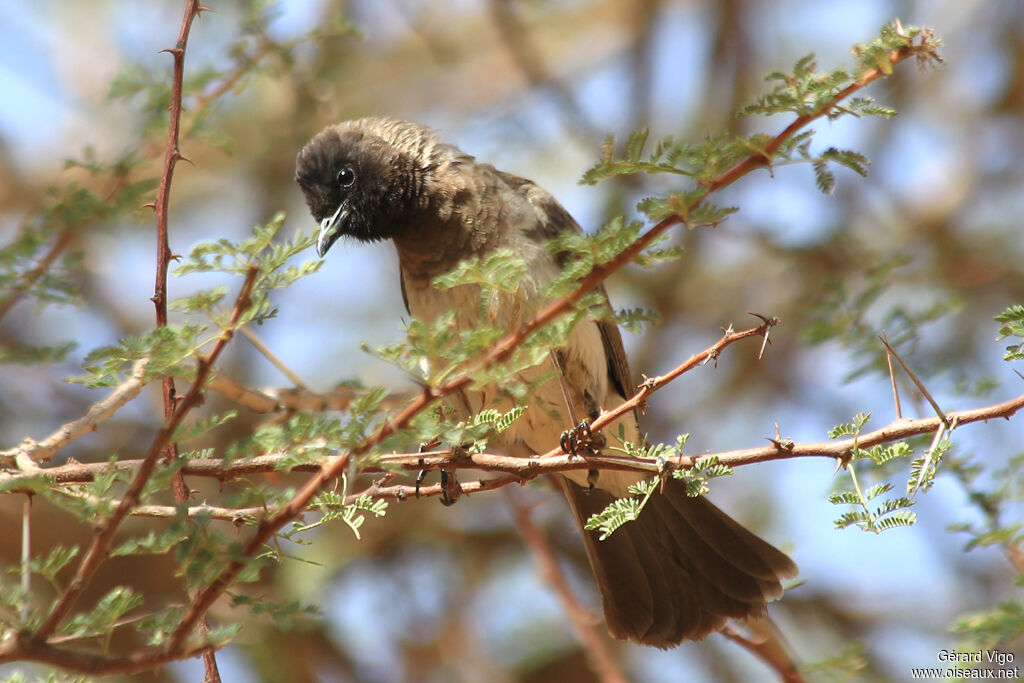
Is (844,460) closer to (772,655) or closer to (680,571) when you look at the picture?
(772,655)

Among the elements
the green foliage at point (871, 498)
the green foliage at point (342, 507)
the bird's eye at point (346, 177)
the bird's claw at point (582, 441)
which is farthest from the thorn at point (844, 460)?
→ the bird's eye at point (346, 177)

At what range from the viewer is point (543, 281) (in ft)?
11.8

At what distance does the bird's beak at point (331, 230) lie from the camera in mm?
3867

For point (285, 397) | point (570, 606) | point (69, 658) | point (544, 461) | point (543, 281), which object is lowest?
point (69, 658)

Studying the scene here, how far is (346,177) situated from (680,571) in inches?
77.9

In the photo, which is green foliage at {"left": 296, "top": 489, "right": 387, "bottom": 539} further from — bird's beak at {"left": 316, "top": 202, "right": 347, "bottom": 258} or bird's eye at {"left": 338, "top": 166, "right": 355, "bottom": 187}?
bird's eye at {"left": 338, "top": 166, "right": 355, "bottom": 187}

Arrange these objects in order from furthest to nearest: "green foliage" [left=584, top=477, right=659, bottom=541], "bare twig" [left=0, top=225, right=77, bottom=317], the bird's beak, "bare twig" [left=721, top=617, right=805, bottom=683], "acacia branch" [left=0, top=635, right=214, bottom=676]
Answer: the bird's beak, "bare twig" [left=721, top=617, right=805, bottom=683], "bare twig" [left=0, top=225, right=77, bottom=317], "green foliage" [left=584, top=477, right=659, bottom=541], "acacia branch" [left=0, top=635, right=214, bottom=676]

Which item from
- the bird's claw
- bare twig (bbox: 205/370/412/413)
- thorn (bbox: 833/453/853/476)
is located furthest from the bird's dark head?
thorn (bbox: 833/453/853/476)

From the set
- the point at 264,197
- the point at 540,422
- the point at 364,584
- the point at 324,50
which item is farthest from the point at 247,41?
the point at 364,584

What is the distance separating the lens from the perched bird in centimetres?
373

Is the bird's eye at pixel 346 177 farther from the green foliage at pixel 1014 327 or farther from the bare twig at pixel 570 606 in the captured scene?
the green foliage at pixel 1014 327

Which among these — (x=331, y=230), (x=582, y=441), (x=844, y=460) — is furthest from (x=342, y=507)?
(x=331, y=230)

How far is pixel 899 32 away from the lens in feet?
5.63

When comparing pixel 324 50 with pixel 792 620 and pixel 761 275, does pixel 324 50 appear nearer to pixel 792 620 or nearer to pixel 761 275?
pixel 761 275
